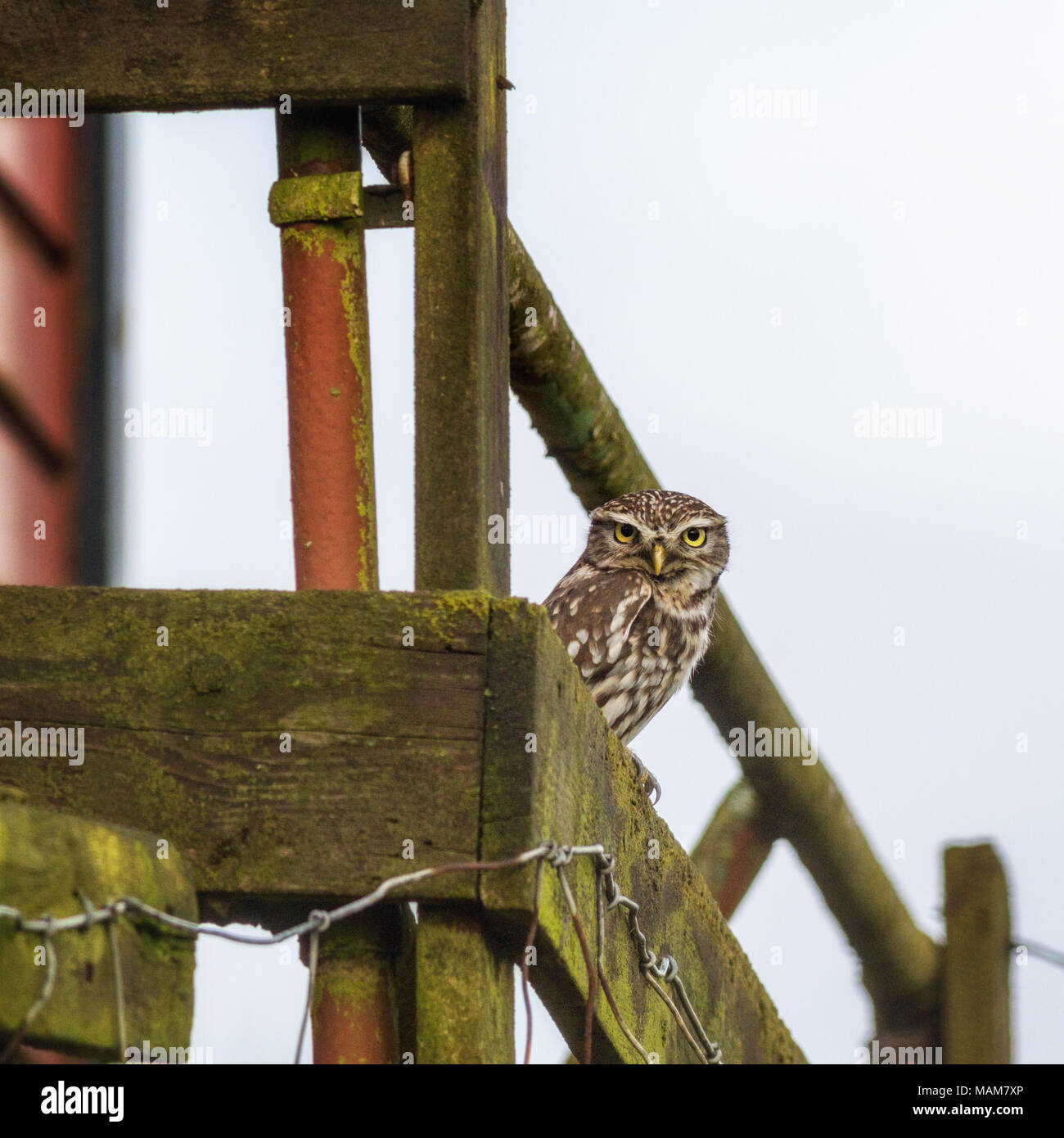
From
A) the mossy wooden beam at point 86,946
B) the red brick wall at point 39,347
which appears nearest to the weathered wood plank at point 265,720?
the mossy wooden beam at point 86,946

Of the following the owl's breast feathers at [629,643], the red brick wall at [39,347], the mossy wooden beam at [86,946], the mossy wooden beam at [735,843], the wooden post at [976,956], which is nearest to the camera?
the mossy wooden beam at [86,946]

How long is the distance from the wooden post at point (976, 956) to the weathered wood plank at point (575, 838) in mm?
3075

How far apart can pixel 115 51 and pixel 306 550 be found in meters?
0.97

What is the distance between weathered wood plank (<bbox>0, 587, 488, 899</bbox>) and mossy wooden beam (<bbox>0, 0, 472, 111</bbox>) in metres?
0.94

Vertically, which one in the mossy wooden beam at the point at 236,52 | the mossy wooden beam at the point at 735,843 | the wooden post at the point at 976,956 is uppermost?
the mossy wooden beam at the point at 236,52

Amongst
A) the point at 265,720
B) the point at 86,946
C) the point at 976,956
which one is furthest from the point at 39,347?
the point at 976,956

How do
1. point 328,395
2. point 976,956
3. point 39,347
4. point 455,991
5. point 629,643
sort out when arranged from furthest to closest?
point 976,956, point 629,643, point 39,347, point 328,395, point 455,991

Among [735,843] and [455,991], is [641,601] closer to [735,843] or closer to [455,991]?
[735,843]

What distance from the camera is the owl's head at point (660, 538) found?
20.6 ft

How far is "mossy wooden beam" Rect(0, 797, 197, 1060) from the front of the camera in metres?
2.09

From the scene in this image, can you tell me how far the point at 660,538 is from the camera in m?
6.30

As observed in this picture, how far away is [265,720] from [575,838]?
617mm

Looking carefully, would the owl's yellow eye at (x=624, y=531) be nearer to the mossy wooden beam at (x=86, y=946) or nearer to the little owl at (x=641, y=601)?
the little owl at (x=641, y=601)
